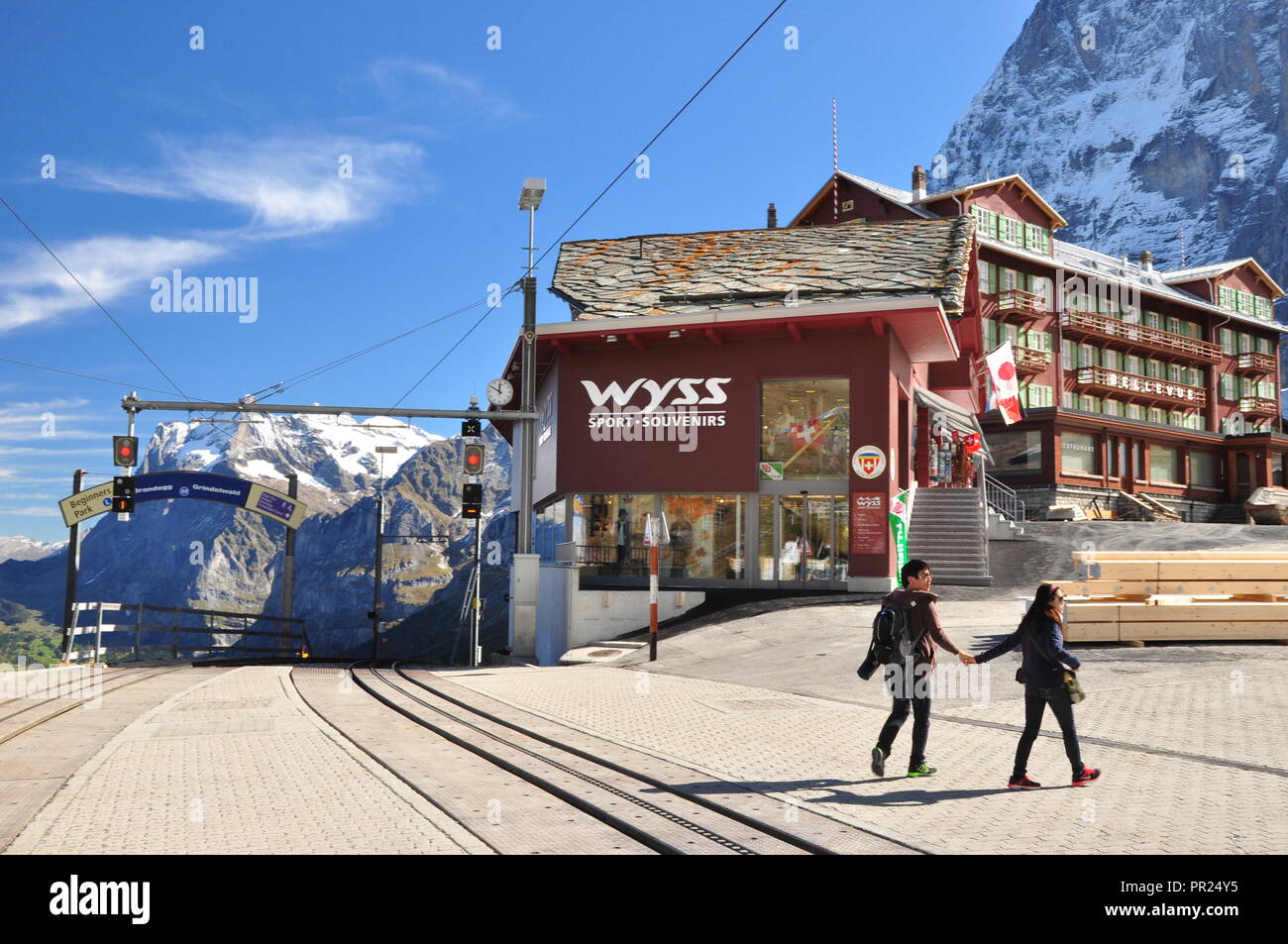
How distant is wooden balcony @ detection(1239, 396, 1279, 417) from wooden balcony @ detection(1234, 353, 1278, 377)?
1.59m

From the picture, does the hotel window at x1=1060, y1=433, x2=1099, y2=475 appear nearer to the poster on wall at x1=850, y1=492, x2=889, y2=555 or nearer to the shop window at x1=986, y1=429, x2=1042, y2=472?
the shop window at x1=986, y1=429, x2=1042, y2=472

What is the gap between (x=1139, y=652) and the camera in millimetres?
15477

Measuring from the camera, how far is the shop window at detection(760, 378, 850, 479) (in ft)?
84.2

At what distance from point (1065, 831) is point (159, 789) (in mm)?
6254

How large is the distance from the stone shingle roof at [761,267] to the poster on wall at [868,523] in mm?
4840

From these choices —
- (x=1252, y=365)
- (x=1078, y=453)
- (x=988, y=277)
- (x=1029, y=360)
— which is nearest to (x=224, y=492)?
(x=1078, y=453)

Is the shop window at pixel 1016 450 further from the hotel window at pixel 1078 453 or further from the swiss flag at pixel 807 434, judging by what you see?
the swiss flag at pixel 807 434

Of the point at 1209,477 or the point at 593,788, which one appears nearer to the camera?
the point at 593,788

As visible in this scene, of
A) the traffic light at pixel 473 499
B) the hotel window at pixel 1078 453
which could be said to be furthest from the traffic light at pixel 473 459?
the hotel window at pixel 1078 453

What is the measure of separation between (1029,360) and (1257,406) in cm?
2167

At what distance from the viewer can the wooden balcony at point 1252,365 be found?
6731 centimetres

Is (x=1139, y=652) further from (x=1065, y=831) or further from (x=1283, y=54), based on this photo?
(x=1283, y=54)

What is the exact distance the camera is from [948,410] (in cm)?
3369
